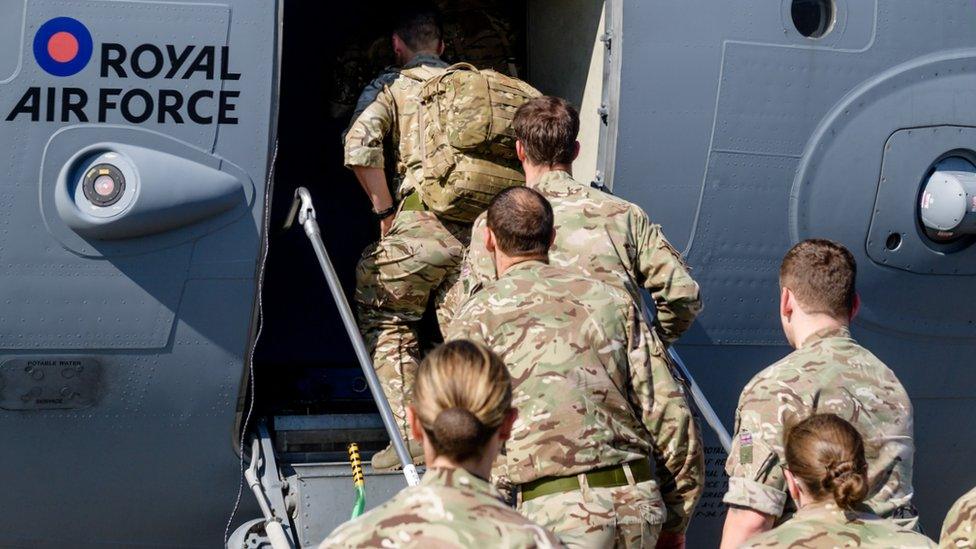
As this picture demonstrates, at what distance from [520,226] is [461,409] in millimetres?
1358

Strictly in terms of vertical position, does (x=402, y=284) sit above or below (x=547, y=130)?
below

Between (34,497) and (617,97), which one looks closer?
(34,497)

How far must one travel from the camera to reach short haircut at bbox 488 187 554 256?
3934 mm

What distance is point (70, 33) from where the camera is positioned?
504cm

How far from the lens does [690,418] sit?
13.6 ft

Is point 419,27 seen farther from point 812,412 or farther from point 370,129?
point 812,412

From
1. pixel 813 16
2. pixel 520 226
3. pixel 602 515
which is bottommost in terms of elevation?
pixel 602 515

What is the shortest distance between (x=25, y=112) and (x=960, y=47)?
417 cm

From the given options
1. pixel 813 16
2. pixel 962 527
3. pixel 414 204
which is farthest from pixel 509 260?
pixel 813 16

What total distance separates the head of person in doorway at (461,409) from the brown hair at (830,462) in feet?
2.46

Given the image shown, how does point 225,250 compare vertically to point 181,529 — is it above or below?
above

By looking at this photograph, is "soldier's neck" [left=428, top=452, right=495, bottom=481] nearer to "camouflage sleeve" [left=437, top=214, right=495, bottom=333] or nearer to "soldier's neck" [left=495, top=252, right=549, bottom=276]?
"soldier's neck" [left=495, top=252, right=549, bottom=276]

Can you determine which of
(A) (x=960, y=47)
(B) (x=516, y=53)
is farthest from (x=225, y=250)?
(A) (x=960, y=47)

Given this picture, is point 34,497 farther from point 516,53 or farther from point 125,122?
point 516,53
